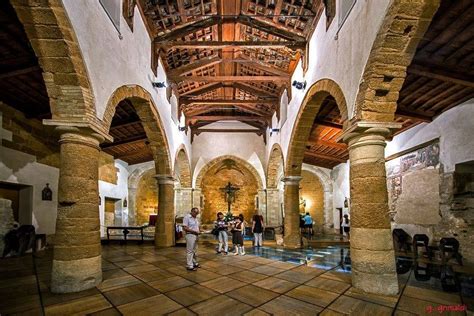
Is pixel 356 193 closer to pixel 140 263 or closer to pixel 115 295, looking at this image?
pixel 115 295

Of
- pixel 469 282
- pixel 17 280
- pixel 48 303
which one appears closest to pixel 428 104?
pixel 469 282

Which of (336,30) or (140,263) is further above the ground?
(336,30)

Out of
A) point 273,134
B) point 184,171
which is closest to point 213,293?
point 273,134

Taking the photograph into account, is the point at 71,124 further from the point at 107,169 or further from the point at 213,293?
the point at 107,169

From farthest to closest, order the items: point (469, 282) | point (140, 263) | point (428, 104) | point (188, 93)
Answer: point (188, 93)
point (428, 104)
point (140, 263)
point (469, 282)

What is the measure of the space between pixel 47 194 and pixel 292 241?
7693 mm

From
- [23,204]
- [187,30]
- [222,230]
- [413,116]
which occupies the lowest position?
[222,230]

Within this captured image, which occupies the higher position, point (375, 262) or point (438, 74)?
point (438, 74)

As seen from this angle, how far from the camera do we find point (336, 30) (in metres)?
5.14

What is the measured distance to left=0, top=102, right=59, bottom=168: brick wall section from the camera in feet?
21.6

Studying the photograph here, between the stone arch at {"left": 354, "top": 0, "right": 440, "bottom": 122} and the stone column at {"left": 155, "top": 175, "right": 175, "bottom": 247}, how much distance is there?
6497 millimetres

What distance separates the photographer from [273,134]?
1202 centimetres

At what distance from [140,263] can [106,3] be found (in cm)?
525

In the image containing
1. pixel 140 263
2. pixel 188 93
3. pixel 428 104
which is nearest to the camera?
pixel 140 263
